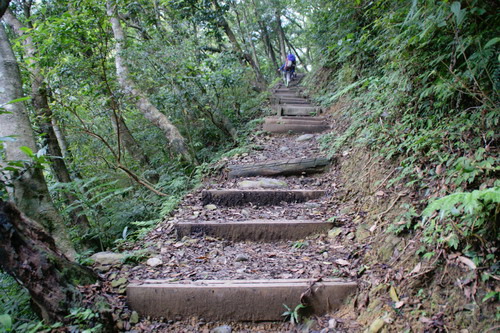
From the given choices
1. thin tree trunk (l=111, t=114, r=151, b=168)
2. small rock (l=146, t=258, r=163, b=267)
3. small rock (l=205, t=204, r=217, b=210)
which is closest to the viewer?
small rock (l=146, t=258, r=163, b=267)

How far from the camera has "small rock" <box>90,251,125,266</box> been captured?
250 cm

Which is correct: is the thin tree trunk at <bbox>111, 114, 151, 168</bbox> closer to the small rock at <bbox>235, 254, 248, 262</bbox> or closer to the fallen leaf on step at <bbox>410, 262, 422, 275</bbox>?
the small rock at <bbox>235, 254, 248, 262</bbox>

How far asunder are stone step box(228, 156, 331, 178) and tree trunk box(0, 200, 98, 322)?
10.2 ft

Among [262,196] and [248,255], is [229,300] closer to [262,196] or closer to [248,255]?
[248,255]

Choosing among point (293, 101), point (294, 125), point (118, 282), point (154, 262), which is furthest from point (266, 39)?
point (118, 282)

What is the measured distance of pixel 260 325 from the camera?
2.17m

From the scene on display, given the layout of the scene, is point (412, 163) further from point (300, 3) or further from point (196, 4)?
point (300, 3)

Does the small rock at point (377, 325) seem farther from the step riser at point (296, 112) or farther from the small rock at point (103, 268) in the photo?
the step riser at point (296, 112)

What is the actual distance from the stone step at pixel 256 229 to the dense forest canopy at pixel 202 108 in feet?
2.19

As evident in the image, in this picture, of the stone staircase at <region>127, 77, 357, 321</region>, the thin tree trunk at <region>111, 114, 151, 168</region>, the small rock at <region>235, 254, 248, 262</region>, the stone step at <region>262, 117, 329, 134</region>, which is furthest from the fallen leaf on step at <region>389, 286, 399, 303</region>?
the thin tree trunk at <region>111, 114, 151, 168</region>

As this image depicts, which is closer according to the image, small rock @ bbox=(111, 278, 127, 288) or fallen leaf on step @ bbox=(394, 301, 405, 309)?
fallen leaf on step @ bbox=(394, 301, 405, 309)

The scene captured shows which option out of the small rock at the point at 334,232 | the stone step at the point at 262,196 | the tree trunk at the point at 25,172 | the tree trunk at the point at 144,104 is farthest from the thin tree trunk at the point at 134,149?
the small rock at the point at 334,232

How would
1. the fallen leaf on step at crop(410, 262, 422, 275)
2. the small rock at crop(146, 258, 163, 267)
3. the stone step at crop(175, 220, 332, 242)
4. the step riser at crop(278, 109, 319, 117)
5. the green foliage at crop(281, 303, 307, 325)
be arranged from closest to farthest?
the fallen leaf on step at crop(410, 262, 422, 275), the green foliage at crop(281, 303, 307, 325), the small rock at crop(146, 258, 163, 267), the stone step at crop(175, 220, 332, 242), the step riser at crop(278, 109, 319, 117)

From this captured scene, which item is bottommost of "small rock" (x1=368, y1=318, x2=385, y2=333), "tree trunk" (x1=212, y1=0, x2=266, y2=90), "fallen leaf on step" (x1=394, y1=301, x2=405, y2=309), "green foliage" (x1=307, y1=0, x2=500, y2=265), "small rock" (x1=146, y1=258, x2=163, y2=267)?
"small rock" (x1=368, y1=318, x2=385, y2=333)
